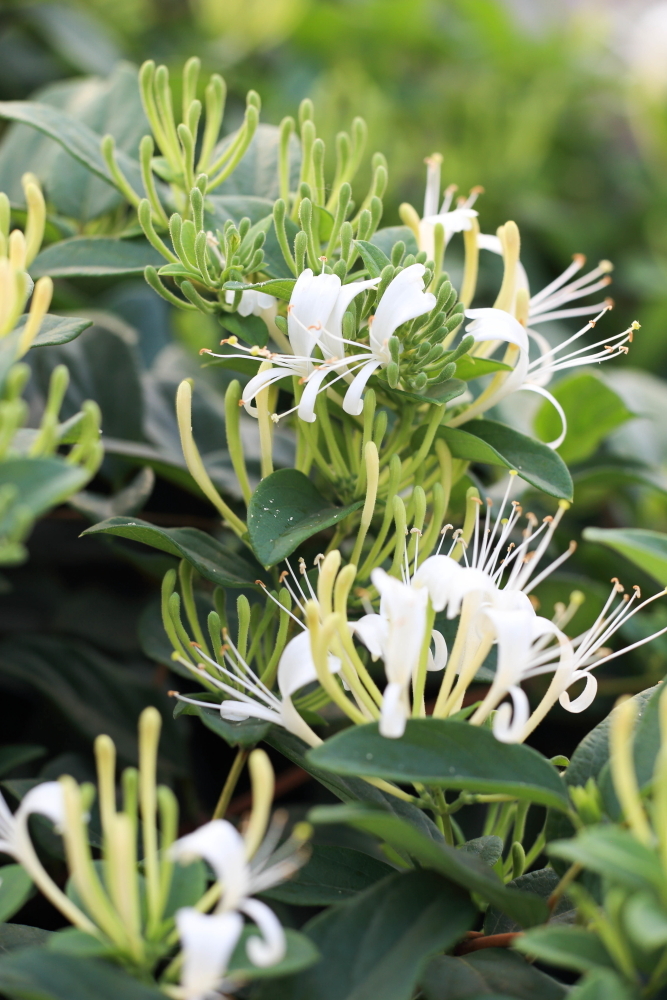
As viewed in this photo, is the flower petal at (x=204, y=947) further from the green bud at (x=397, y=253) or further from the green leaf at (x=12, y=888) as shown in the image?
the green bud at (x=397, y=253)

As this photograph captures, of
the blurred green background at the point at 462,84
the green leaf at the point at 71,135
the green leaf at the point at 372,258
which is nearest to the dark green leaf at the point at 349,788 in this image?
the green leaf at the point at 372,258

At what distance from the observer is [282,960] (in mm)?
323

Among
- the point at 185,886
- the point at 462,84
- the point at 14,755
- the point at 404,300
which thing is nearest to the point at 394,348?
the point at 404,300

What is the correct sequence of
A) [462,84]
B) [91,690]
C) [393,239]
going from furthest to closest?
[462,84], [91,690], [393,239]

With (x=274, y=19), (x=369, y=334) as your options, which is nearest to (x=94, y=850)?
(x=369, y=334)

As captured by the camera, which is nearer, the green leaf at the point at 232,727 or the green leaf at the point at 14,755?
the green leaf at the point at 232,727

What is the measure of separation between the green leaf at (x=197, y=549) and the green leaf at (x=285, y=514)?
38 mm

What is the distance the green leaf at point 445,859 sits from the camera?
0.34m

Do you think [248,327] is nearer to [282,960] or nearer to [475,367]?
[475,367]

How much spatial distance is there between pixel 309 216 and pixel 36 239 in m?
0.13

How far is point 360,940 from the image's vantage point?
361 millimetres

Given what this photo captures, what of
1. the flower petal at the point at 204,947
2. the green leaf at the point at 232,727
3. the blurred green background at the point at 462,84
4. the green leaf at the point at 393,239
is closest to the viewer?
the flower petal at the point at 204,947

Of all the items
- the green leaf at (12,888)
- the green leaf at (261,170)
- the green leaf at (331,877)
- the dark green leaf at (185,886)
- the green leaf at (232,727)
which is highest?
the green leaf at (261,170)

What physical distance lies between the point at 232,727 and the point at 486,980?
15 centimetres
